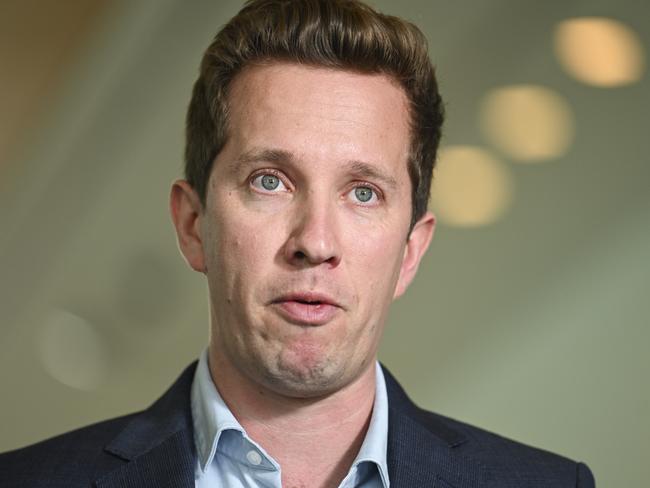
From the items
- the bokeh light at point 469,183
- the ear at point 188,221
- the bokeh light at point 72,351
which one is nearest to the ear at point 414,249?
the ear at point 188,221

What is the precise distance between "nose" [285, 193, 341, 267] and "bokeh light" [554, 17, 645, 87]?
1538 millimetres

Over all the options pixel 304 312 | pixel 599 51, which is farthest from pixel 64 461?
pixel 599 51

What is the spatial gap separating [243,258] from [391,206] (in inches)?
14.0

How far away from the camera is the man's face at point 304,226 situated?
218 cm

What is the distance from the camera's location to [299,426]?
228 cm

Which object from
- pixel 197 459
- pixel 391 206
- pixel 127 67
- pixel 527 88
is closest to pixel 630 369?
pixel 527 88

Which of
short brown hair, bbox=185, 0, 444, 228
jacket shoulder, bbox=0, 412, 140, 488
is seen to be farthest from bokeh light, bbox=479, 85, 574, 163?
jacket shoulder, bbox=0, 412, 140, 488

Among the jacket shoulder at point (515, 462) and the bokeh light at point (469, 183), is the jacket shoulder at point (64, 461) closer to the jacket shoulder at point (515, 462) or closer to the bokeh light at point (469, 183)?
the jacket shoulder at point (515, 462)

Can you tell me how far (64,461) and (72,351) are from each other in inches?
57.3

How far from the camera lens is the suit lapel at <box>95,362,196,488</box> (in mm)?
2193

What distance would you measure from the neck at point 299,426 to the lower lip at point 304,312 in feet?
0.67

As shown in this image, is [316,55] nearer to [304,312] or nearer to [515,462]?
[304,312]

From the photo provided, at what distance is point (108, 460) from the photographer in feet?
7.45

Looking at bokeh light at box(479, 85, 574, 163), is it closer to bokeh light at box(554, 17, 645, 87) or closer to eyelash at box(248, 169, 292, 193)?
bokeh light at box(554, 17, 645, 87)
